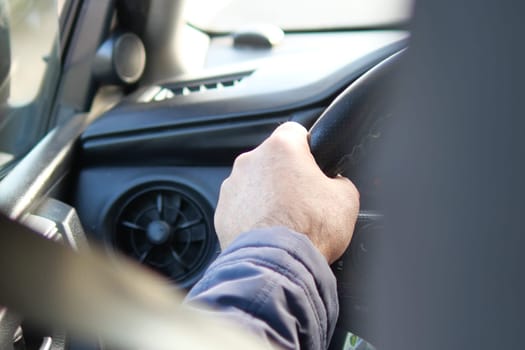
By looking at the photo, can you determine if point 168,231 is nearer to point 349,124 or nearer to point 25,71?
point 25,71

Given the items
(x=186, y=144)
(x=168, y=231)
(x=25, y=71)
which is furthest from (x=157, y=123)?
(x=25, y=71)

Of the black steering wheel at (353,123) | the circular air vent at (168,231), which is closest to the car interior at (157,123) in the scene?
the circular air vent at (168,231)

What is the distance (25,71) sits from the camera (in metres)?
1.87

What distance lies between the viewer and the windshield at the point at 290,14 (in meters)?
2.08

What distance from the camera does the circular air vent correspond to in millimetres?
1766

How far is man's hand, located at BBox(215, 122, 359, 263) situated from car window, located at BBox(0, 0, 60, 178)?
34.6 inches

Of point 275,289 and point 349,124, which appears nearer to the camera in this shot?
point 275,289

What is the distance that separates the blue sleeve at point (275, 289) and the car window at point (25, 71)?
3.55ft

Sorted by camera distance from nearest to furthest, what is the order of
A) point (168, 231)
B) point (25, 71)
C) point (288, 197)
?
point (288, 197) → point (168, 231) → point (25, 71)

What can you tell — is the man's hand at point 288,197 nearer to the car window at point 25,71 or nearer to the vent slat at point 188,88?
the vent slat at point 188,88

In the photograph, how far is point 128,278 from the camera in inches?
17.6

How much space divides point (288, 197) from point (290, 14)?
1316mm

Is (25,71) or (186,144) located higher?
(25,71)

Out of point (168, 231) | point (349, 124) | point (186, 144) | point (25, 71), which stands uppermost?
point (349, 124)
